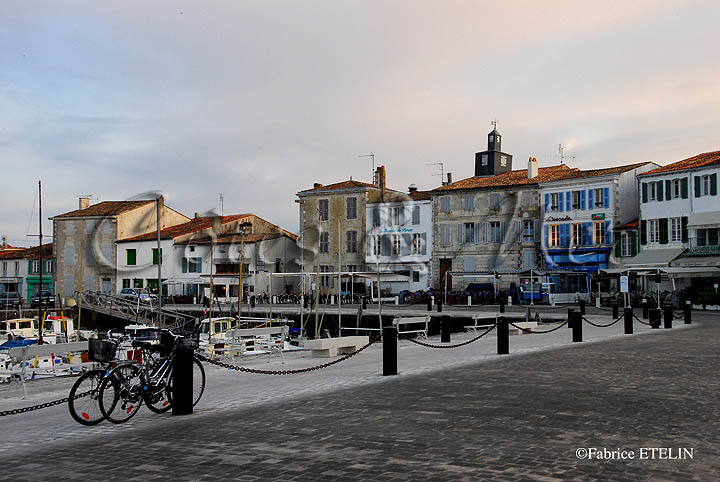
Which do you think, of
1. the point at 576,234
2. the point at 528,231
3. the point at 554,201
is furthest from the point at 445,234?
the point at 576,234

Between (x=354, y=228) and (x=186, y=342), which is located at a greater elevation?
(x=354, y=228)

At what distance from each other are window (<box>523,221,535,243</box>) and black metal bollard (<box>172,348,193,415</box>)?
161 ft

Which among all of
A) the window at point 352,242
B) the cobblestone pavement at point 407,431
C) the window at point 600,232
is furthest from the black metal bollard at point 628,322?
the window at point 352,242

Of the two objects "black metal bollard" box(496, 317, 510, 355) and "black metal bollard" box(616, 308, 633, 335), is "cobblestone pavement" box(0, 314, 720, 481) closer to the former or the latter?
"black metal bollard" box(496, 317, 510, 355)

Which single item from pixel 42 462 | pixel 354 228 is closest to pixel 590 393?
pixel 42 462

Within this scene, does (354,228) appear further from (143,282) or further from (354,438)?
(354,438)

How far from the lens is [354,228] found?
63.9m

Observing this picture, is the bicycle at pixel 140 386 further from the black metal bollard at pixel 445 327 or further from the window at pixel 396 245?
the window at pixel 396 245

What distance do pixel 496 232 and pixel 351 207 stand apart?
13140 millimetres

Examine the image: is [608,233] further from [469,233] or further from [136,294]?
[136,294]

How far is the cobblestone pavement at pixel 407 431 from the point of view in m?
6.31

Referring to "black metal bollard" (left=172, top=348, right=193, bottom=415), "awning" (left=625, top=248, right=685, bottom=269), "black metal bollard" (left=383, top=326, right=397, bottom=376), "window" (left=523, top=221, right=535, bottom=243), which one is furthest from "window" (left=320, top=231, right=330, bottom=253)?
"black metal bollard" (left=172, top=348, right=193, bottom=415)

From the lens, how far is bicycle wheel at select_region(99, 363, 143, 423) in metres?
8.82

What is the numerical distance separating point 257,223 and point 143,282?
12.2 m
